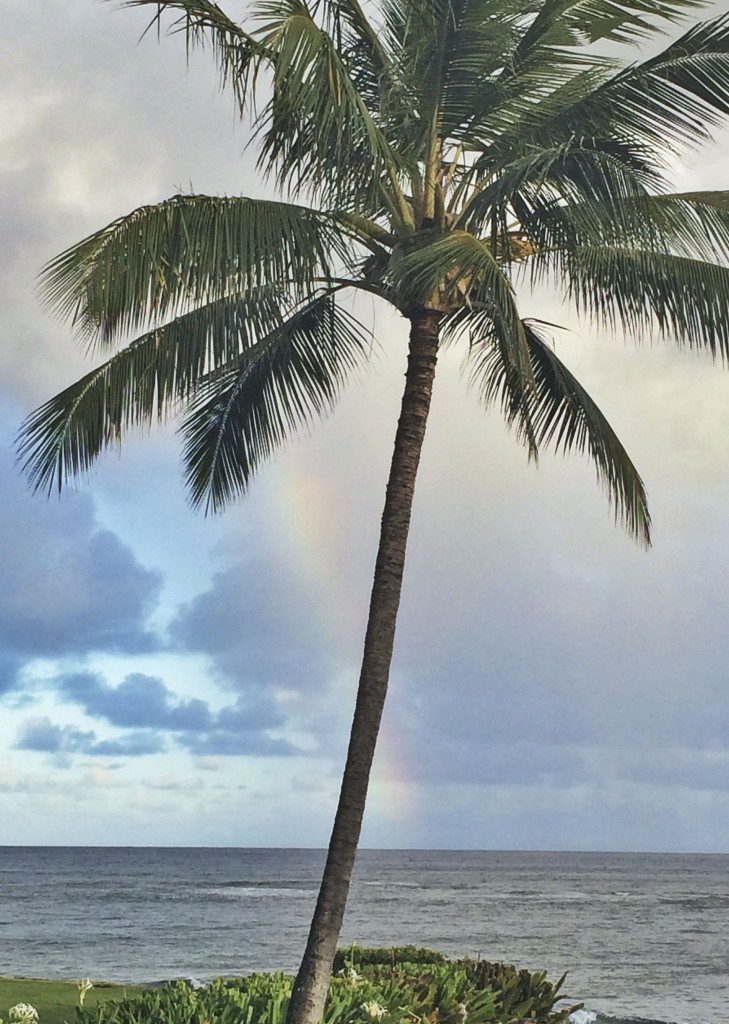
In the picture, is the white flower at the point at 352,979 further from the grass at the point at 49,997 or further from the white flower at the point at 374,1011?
the grass at the point at 49,997

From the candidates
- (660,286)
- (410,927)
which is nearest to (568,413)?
(660,286)

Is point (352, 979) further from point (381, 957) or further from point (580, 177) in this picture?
point (580, 177)

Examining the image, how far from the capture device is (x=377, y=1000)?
9.36 meters

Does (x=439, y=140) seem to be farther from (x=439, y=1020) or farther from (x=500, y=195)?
(x=439, y=1020)

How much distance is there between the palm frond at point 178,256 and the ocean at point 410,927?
11069mm

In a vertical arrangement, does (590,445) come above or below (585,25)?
below

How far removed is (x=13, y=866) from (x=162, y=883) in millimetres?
32945

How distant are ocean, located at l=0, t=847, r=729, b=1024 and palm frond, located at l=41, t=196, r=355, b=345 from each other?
11.1 meters

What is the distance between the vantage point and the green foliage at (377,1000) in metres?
8.94

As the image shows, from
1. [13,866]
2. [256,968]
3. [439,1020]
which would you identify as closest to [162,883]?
[13,866]

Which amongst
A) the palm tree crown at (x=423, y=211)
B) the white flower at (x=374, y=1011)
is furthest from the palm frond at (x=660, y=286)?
the white flower at (x=374, y=1011)

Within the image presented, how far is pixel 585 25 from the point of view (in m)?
10.0

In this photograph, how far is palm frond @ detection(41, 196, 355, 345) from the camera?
8.12 meters

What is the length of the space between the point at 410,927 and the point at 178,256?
156 feet
